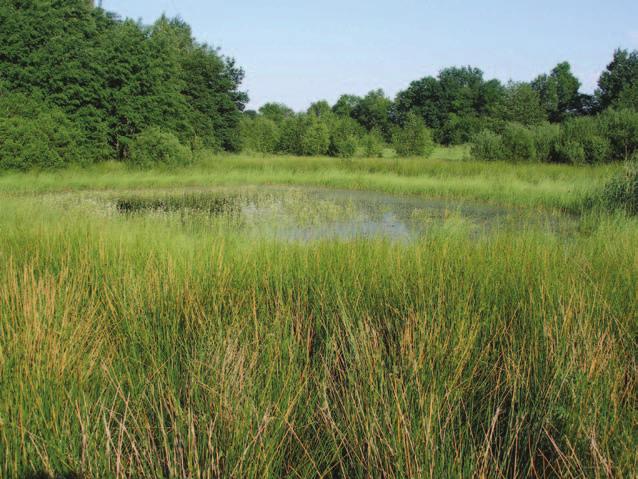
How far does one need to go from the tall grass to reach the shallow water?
410 centimetres

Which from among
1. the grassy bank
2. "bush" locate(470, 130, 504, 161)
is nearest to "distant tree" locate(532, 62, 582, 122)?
"bush" locate(470, 130, 504, 161)

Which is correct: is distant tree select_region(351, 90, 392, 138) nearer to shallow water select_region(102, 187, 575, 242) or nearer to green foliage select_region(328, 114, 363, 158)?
green foliage select_region(328, 114, 363, 158)

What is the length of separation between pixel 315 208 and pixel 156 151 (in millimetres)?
9351

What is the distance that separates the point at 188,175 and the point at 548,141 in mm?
12506

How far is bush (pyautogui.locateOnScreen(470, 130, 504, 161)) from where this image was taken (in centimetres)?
1861

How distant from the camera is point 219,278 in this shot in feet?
9.48

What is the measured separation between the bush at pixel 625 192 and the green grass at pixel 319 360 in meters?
4.84

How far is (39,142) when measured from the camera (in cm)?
1443

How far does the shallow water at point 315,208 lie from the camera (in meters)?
7.79

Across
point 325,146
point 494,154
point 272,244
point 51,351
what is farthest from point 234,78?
point 51,351

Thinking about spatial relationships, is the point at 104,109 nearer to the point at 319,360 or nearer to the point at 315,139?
the point at 315,139

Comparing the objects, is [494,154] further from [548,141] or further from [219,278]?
[219,278]

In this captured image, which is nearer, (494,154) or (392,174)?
(392,174)

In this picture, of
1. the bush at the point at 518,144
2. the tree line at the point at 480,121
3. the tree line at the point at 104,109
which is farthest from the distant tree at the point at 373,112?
the bush at the point at 518,144
